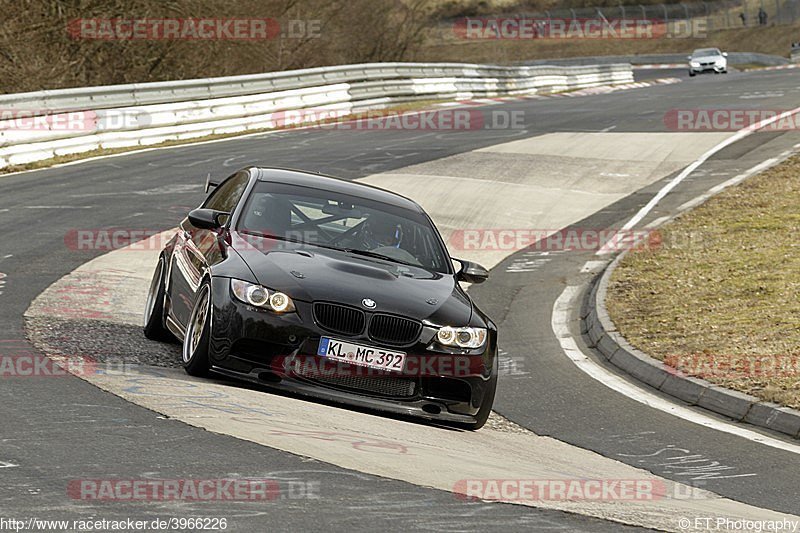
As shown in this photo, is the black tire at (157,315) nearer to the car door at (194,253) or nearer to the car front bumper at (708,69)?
the car door at (194,253)

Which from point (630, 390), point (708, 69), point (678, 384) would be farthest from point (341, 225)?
point (708, 69)

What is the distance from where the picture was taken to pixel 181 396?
24.4 feet

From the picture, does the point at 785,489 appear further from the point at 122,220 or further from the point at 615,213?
Answer: the point at 615,213

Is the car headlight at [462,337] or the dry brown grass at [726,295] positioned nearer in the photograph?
the car headlight at [462,337]

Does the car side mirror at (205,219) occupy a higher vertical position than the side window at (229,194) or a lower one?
lower

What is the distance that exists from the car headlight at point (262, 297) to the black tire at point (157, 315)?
185cm

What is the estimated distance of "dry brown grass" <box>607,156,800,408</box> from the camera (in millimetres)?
10492

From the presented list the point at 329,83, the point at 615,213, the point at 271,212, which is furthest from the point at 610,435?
the point at 329,83

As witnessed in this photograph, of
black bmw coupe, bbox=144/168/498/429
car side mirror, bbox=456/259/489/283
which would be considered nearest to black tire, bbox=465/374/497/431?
black bmw coupe, bbox=144/168/498/429

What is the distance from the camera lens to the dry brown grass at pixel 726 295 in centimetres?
1049

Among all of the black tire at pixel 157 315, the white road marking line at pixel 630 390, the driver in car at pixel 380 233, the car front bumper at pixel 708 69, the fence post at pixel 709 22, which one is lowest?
the white road marking line at pixel 630 390

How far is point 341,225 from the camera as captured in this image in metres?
9.08

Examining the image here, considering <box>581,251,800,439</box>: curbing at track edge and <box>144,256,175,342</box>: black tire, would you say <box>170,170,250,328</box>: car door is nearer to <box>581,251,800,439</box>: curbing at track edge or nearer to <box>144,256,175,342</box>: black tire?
<box>144,256,175,342</box>: black tire

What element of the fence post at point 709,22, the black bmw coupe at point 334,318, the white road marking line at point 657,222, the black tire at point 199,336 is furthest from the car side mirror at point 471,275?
the fence post at point 709,22
